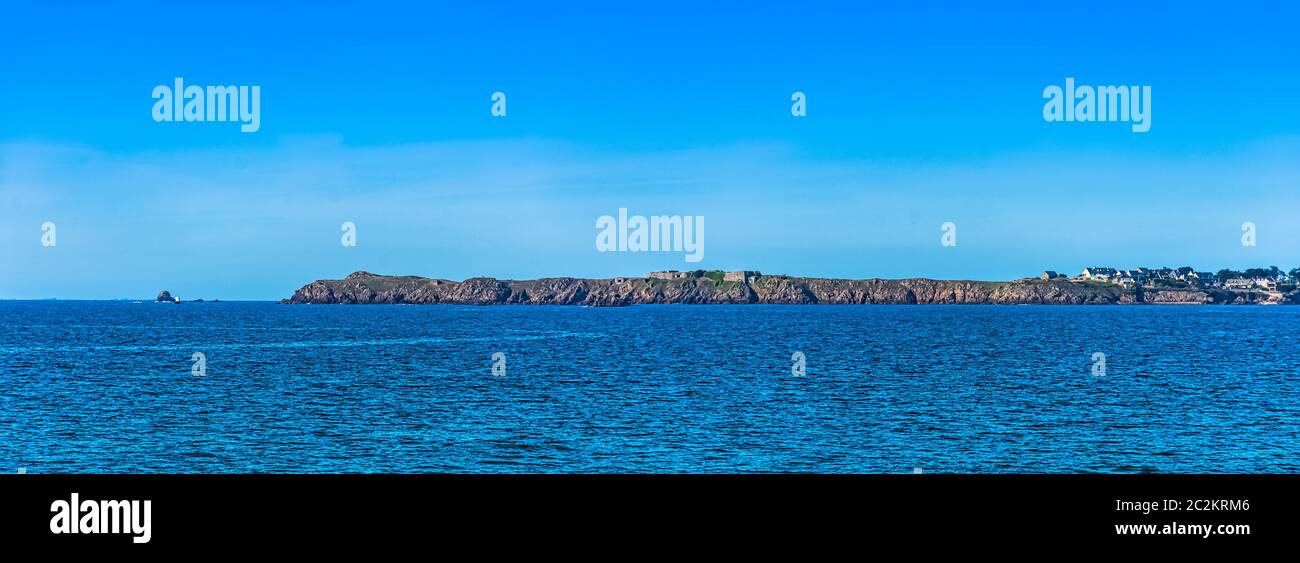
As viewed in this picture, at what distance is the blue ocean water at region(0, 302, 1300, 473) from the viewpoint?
36.8 m

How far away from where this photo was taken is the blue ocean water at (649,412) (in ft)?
121

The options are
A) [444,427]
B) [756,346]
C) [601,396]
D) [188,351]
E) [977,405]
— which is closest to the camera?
[444,427]

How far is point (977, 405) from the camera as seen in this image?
2117 inches

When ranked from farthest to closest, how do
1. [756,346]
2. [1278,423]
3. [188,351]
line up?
[756,346] → [188,351] → [1278,423]

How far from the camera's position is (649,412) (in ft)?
164
